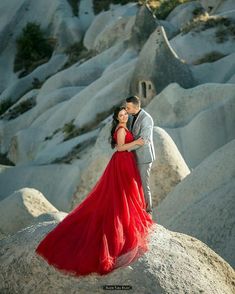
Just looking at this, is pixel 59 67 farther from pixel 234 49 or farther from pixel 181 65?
pixel 181 65

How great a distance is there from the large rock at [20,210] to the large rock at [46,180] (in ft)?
24.4

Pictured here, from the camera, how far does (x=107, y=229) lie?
25.7 ft

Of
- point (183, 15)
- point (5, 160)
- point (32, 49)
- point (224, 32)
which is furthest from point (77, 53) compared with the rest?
point (224, 32)

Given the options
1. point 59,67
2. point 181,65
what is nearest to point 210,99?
point 181,65

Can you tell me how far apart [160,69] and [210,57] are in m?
6.05

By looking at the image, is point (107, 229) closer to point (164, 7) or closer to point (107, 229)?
point (107, 229)

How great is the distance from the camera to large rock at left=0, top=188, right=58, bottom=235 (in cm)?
1574

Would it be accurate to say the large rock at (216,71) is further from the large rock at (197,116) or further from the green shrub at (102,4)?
the green shrub at (102,4)

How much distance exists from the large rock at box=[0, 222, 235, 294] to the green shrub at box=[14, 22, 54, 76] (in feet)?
154

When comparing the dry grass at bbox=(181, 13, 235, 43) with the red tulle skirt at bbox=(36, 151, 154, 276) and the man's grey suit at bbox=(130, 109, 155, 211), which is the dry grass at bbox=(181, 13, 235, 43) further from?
the red tulle skirt at bbox=(36, 151, 154, 276)

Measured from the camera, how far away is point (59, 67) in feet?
170

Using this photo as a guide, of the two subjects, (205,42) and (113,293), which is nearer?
(113,293)

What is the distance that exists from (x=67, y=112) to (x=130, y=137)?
28128mm

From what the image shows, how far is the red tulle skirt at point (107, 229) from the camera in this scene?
7633 mm
